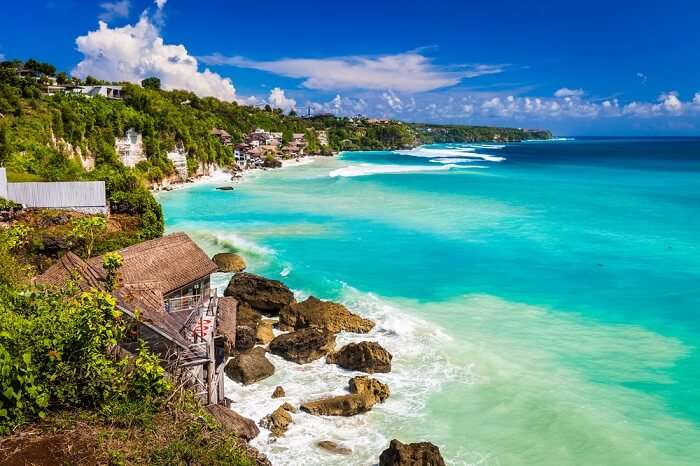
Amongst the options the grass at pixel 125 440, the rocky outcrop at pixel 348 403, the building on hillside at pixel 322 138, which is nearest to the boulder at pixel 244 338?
the rocky outcrop at pixel 348 403

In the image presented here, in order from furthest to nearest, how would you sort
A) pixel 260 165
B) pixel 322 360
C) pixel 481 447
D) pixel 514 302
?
pixel 260 165
pixel 514 302
pixel 322 360
pixel 481 447

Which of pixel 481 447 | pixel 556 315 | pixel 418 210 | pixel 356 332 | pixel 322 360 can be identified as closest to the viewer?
pixel 481 447

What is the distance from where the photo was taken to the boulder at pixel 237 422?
40.5ft

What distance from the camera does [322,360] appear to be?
18359 millimetres

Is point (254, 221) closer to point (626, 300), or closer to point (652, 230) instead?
point (626, 300)

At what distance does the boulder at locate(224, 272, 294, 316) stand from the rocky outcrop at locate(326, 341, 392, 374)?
4.57 meters

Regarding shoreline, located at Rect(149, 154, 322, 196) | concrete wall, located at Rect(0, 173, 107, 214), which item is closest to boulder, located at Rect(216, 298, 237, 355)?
concrete wall, located at Rect(0, 173, 107, 214)

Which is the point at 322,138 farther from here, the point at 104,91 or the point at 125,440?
the point at 125,440

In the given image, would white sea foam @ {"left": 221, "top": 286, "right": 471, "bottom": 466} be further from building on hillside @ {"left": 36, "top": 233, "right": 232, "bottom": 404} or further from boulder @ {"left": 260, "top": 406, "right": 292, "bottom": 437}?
building on hillside @ {"left": 36, "top": 233, "right": 232, "bottom": 404}

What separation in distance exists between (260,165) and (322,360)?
8893 cm

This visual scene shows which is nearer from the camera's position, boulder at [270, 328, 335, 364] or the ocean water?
the ocean water

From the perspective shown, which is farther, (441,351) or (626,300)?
(626,300)

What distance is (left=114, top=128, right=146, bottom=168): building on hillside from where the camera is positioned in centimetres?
6009

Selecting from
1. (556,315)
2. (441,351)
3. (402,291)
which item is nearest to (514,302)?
(556,315)
